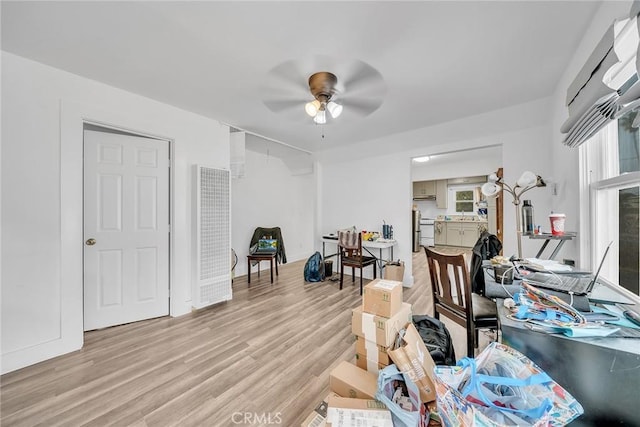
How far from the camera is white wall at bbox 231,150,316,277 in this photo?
4410 mm

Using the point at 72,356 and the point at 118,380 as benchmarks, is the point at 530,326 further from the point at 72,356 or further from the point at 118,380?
the point at 72,356

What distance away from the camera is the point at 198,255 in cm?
282

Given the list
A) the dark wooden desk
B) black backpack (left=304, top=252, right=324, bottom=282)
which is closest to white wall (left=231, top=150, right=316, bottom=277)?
black backpack (left=304, top=252, right=324, bottom=282)

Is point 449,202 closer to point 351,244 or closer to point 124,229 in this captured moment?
point 351,244

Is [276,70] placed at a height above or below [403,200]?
above

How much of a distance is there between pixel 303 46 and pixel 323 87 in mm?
361

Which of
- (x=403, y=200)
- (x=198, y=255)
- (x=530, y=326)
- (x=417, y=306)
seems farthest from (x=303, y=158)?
(x=530, y=326)

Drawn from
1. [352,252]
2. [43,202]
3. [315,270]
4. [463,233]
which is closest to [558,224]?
[352,252]

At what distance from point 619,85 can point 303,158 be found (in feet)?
14.5

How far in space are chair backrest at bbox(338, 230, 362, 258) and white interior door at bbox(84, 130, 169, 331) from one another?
2.37 m

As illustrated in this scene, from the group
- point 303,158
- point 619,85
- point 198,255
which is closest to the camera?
point 619,85

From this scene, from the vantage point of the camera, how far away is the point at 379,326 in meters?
1.43

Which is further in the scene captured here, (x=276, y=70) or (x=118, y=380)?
(x=276, y=70)
